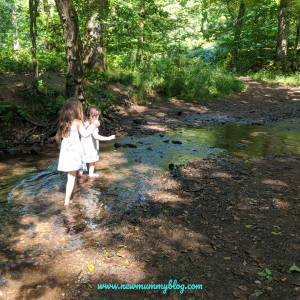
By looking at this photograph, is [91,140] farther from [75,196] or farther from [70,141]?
[75,196]

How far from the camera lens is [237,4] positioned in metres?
25.8

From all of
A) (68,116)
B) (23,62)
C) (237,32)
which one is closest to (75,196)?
(68,116)

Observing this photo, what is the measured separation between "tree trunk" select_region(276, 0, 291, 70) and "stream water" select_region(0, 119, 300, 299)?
1585 centimetres

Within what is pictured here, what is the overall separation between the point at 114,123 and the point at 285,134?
635 centimetres

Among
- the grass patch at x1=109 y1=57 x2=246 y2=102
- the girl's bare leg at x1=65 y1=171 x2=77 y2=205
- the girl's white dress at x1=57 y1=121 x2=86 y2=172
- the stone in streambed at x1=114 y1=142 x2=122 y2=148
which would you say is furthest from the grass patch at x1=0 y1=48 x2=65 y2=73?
the girl's bare leg at x1=65 y1=171 x2=77 y2=205

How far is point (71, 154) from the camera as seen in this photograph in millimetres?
4449

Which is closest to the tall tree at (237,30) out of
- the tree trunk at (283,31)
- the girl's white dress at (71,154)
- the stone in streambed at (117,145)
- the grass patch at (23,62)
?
the tree trunk at (283,31)

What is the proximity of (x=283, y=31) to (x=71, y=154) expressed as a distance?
75.6ft

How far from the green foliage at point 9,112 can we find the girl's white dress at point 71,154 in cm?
465

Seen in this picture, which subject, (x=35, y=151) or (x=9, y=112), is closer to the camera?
(x=35, y=151)

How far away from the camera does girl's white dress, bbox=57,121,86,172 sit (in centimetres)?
441

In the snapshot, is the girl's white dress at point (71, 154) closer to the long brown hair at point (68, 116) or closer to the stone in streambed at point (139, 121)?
the long brown hair at point (68, 116)

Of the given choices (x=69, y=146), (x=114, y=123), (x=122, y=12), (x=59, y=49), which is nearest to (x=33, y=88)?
(x=114, y=123)

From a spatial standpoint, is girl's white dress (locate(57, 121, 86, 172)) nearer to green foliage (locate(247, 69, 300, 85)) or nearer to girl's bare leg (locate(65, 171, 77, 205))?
girl's bare leg (locate(65, 171, 77, 205))
